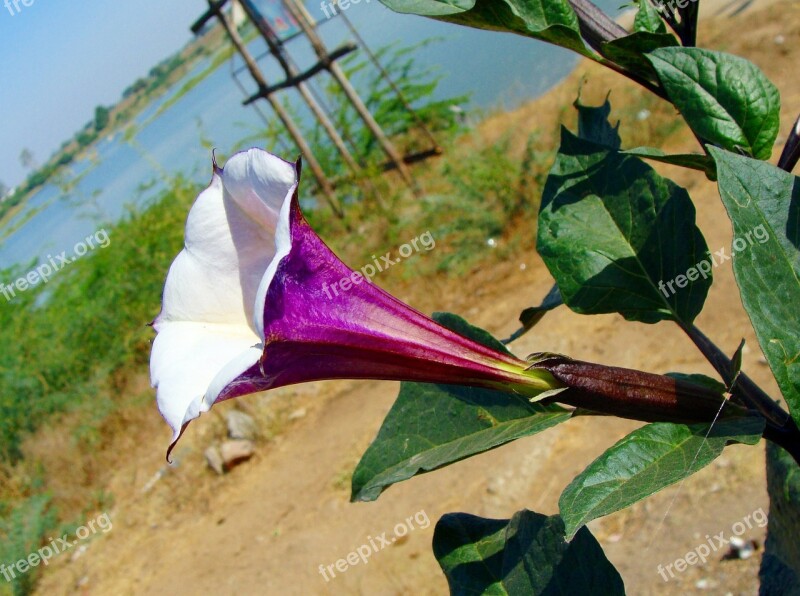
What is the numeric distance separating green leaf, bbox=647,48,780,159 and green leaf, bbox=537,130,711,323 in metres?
0.07

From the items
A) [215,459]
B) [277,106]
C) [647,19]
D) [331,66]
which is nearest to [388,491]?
[215,459]

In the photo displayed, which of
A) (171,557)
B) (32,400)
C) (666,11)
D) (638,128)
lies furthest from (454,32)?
(666,11)

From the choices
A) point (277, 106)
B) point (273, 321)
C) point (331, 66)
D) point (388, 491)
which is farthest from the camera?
point (277, 106)

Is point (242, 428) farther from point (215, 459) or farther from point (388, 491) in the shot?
point (388, 491)

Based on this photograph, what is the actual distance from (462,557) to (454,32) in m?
9.75

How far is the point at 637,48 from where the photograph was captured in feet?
1.89

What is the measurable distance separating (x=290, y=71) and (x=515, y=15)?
20.2 feet

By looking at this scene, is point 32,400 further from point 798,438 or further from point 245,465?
point 798,438

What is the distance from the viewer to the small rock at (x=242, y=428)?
4449 mm

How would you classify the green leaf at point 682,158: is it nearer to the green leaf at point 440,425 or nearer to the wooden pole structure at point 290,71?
the green leaf at point 440,425

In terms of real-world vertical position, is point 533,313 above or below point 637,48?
below

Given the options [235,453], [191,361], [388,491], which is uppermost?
[191,361]

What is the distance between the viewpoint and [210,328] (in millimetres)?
550

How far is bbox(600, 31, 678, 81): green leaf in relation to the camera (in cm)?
56
